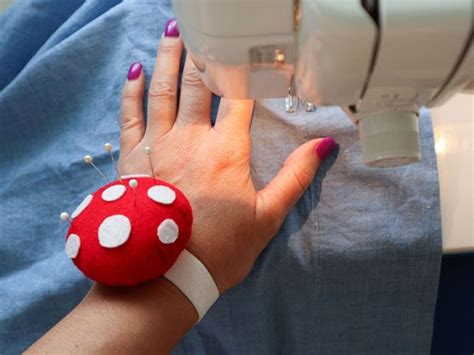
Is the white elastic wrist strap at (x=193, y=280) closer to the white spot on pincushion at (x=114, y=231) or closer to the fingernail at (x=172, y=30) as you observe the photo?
the white spot on pincushion at (x=114, y=231)

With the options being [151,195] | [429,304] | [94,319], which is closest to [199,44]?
[151,195]

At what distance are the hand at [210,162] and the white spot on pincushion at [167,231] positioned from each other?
0.23 feet

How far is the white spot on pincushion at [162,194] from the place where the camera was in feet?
1.69

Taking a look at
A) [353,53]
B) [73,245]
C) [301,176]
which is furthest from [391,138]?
[73,245]

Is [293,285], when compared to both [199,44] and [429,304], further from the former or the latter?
[199,44]

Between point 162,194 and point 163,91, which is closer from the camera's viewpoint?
point 162,194

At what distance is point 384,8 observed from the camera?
33 centimetres

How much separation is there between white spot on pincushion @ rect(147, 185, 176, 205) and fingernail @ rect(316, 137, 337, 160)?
188 millimetres

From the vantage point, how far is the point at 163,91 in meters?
0.68

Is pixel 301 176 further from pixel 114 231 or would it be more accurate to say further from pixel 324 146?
pixel 114 231

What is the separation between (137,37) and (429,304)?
521 millimetres

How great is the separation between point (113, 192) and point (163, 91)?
0.67 feet

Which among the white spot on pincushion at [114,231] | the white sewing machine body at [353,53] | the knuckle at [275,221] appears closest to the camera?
the white sewing machine body at [353,53]

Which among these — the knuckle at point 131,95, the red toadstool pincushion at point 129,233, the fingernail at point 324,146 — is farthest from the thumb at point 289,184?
the knuckle at point 131,95
